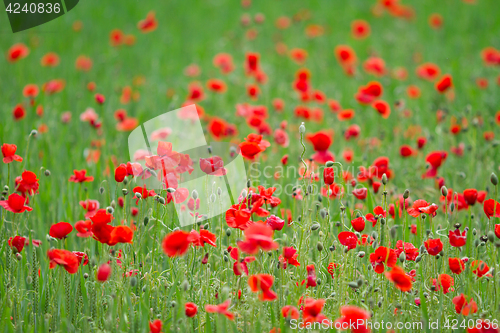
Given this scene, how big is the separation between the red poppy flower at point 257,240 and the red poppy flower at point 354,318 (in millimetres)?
257

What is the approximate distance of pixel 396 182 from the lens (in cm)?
300

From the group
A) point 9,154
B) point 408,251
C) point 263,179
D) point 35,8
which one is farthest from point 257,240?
point 35,8

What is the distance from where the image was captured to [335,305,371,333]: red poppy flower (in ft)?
3.63

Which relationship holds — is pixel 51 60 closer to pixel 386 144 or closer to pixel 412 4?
pixel 386 144

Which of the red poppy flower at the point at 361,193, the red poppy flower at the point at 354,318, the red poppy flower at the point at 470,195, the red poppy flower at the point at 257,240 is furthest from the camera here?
the red poppy flower at the point at 361,193

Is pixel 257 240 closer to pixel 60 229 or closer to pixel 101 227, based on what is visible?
pixel 101 227

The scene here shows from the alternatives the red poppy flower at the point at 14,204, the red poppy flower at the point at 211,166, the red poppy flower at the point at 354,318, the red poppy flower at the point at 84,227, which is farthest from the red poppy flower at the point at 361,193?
the red poppy flower at the point at 14,204

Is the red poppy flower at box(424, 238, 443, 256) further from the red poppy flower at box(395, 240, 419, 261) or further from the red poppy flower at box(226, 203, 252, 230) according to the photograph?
the red poppy flower at box(226, 203, 252, 230)

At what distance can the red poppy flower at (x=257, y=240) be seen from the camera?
125 centimetres

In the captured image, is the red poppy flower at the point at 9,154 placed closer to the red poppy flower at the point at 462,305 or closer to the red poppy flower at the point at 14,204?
the red poppy flower at the point at 14,204

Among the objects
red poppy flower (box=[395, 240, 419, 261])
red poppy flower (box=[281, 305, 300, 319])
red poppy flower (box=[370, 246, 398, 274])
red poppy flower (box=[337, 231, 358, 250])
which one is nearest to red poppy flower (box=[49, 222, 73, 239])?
red poppy flower (box=[281, 305, 300, 319])

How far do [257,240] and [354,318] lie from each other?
0.33 meters

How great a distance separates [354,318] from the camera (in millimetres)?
1113

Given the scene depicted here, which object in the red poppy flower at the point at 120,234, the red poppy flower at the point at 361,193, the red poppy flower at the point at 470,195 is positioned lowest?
the red poppy flower at the point at 361,193
